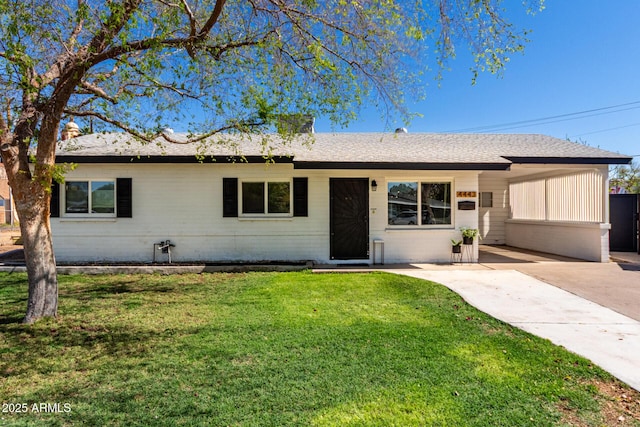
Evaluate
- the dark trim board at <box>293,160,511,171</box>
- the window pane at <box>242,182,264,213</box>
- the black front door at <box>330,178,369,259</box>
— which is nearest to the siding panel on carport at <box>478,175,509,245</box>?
the dark trim board at <box>293,160,511,171</box>

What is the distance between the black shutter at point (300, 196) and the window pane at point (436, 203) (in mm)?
3250

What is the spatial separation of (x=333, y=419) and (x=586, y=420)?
1901mm

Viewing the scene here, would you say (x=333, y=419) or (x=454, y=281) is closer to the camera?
(x=333, y=419)

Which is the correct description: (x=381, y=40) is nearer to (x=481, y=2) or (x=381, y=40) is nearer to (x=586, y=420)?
(x=481, y=2)

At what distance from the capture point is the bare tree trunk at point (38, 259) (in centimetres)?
446

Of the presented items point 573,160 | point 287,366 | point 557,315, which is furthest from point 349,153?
point 287,366

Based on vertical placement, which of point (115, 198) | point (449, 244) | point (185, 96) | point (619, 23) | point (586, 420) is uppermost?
point (619, 23)

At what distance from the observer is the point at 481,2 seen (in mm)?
4203

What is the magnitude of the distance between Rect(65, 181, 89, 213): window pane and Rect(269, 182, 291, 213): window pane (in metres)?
4.91

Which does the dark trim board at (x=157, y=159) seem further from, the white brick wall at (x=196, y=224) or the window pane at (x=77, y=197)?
the window pane at (x=77, y=197)

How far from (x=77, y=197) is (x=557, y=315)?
430 inches

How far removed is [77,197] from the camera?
8.91 metres

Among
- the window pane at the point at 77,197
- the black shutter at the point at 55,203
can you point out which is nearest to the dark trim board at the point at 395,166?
the window pane at the point at 77,197

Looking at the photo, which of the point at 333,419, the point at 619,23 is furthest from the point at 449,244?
the point at 333,419
